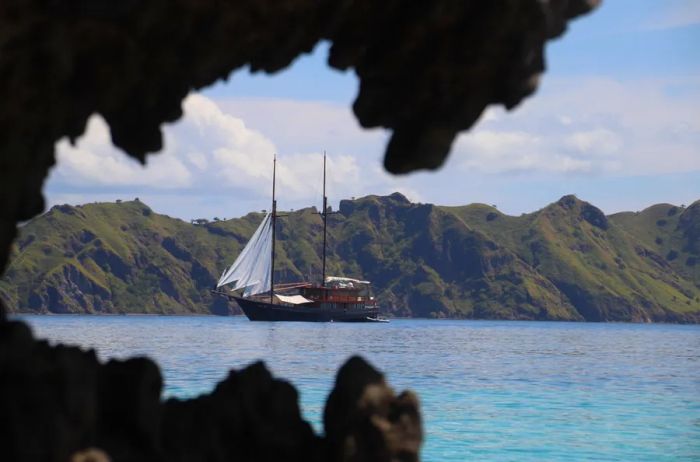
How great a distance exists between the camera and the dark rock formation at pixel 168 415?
23.2 ft

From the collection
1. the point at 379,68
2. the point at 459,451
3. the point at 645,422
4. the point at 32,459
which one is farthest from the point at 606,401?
the point at 32,459

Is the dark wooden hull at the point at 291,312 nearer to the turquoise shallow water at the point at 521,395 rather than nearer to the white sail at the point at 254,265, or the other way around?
the white sail at the point at 254,265

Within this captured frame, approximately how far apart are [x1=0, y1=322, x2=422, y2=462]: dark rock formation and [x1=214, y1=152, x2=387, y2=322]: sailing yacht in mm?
109806

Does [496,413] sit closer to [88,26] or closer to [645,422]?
[645,422]

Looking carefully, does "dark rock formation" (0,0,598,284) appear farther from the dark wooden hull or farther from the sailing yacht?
the dark wooden hull

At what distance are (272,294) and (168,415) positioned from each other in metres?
119

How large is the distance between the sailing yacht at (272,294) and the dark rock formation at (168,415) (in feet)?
360

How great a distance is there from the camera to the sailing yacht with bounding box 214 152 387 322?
124 meters

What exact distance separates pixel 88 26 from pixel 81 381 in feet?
8.89

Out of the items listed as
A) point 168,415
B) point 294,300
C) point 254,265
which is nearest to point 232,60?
point 168,415

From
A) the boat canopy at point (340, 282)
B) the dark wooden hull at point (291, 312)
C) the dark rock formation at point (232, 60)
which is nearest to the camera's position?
the dark rock formation at point (232, 60)

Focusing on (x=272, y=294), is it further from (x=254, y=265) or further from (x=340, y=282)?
(x=340, y=282)

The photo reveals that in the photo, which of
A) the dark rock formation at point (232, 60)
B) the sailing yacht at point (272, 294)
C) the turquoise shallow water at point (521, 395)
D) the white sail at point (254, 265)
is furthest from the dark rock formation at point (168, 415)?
the white sail at point (254, 265)

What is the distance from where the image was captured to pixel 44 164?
8359mm
